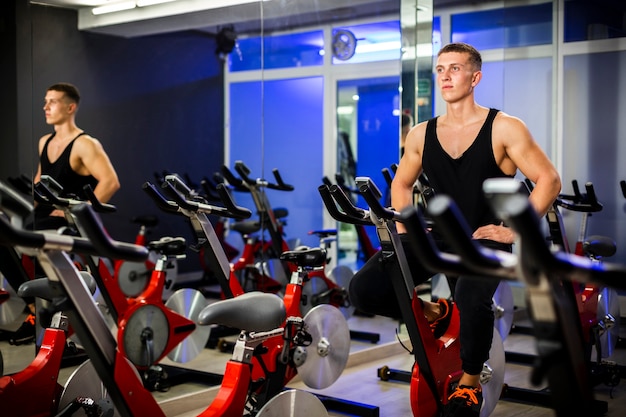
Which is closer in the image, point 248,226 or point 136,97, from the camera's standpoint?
point 136,97

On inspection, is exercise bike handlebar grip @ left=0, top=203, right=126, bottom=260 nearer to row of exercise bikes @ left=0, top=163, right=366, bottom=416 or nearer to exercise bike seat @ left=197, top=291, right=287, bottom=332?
row of exercise bikes @ left=0, top=163, right=366, bottom=416

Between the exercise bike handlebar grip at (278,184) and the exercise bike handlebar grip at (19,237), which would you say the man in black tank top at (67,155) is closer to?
the exercise bike handlebar grip at (278,184)

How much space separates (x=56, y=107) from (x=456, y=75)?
1.97 m

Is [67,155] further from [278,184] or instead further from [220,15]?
[278,184]

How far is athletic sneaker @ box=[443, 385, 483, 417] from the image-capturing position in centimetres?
320

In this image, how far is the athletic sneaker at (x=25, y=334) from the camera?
12.5 feet

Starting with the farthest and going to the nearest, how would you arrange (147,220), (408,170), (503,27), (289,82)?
(503,27) → (289,82) → (147,220) → (408,170)

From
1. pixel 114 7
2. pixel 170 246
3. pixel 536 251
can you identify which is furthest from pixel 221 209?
pixel 536 251

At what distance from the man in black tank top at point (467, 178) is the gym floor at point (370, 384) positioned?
0.86 meters

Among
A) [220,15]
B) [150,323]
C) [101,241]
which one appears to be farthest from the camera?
[220,15]

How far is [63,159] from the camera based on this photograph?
3945mm

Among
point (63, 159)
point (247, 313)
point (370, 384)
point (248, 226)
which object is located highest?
point (63, 159)

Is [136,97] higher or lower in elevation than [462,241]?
higher

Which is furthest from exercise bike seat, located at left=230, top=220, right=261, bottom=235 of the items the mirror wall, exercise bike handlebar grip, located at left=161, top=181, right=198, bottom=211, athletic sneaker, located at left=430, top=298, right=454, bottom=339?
athletic sneaker, located at left=430, top=298, right=454, bottom=339
